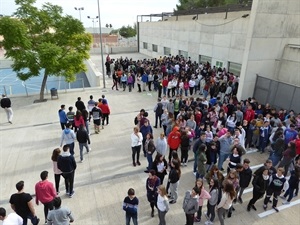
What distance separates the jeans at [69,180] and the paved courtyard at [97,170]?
0.25 metres

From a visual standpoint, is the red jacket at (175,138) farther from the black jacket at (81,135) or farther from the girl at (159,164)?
the black jacket at (81,135)

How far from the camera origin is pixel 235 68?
17594mm

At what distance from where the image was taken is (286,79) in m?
13.0

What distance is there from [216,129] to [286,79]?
6889 mm

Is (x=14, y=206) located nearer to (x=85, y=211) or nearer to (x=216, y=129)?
(x=85, y=211)

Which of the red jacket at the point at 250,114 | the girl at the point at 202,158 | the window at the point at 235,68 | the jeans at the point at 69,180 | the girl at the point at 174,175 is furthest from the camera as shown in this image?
the window at the point at 235,68

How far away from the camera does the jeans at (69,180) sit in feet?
21.6

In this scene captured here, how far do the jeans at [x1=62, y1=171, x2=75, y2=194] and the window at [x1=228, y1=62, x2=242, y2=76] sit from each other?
47.0 ft

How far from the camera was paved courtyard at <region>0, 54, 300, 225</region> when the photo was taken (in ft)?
21.0

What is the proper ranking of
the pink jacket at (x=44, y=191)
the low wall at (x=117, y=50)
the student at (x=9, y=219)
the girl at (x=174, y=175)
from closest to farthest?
the student at (x=9, y=219), the pink jacket at (x=44, y=191), the girl at (x=174, y=175), the low wall at (x=117, y=50)

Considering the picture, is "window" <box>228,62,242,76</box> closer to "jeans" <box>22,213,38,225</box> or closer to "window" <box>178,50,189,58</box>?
"window" <box>178,50,189,58</box>

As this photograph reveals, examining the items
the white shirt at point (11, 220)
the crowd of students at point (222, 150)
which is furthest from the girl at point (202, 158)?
the white shirt at point (11, 220)

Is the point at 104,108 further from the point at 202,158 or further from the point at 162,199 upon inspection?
the point at 162,199

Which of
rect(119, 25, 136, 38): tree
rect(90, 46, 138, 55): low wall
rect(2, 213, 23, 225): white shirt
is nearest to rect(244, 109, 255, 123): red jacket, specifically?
rect(2, 213, 23, 225): white shirt
